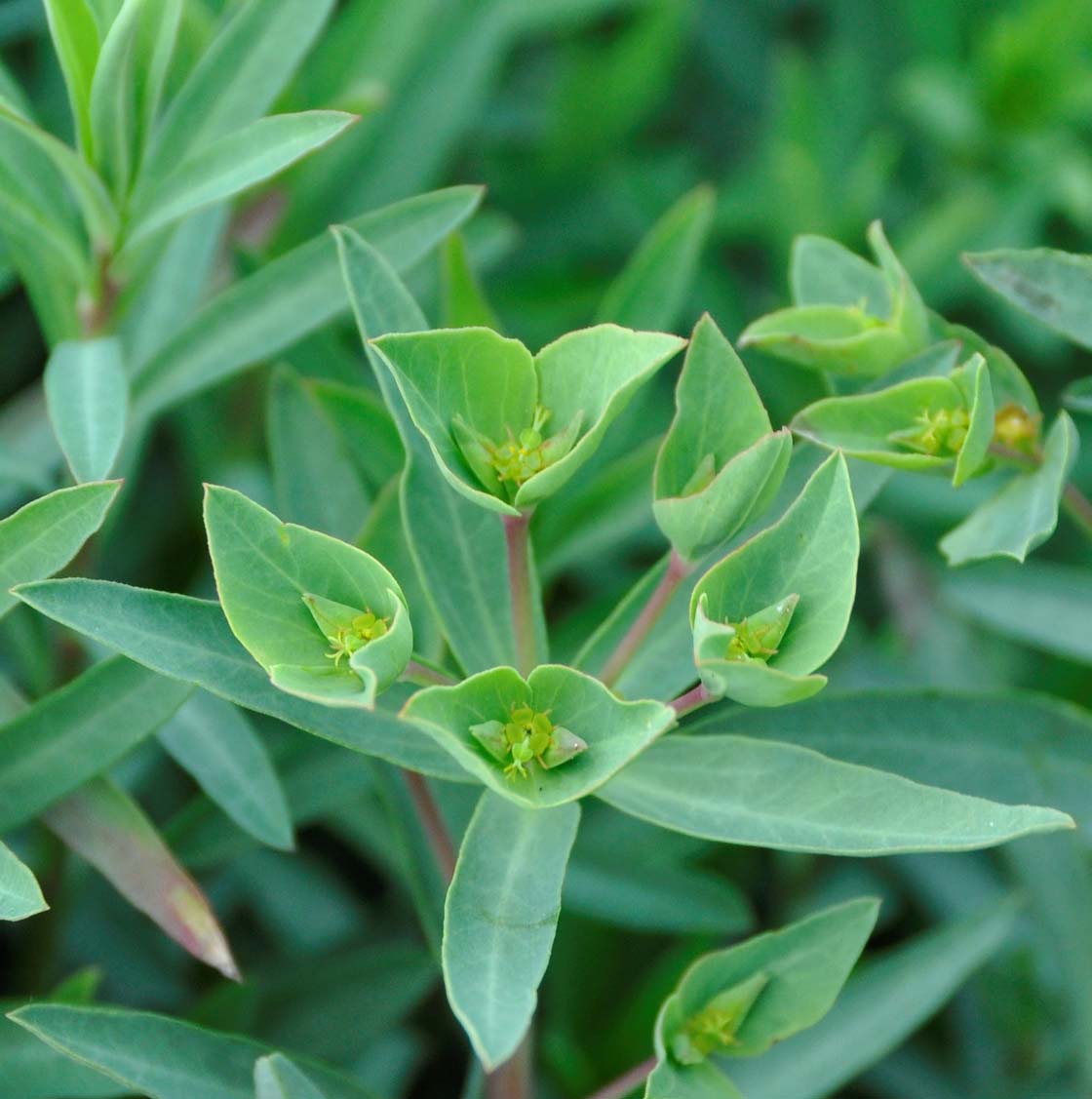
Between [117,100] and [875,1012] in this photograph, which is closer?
[117,100]

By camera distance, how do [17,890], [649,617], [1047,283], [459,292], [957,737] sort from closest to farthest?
[17,890] → [649,617] → [1047,283] → [957,737] → [459,292]

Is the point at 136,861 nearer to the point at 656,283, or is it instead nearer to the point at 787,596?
the point at 787,596

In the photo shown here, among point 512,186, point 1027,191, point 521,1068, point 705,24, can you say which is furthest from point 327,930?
point 705,24

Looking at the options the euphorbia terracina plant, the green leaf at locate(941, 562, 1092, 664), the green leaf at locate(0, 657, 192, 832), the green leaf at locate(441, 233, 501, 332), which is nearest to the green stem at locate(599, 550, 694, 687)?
the euphorbia terracina plant

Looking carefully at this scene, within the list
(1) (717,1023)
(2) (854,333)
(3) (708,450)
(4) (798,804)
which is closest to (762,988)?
(1) (717,1023)

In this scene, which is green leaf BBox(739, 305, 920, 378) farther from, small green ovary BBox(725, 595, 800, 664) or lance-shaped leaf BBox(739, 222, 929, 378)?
small green ovary BBox(725, 595, 800, 664)

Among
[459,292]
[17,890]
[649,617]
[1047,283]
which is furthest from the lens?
[459,292]

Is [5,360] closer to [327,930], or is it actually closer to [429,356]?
[327,930]

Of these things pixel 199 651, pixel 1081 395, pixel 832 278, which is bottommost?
pixel 1081 395
